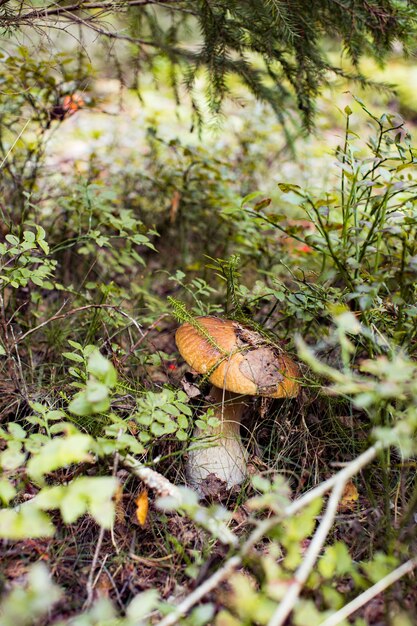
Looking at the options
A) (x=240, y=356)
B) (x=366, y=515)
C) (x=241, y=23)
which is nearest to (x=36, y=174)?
(x=241, y=23)

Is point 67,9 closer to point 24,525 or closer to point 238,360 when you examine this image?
point 238,360

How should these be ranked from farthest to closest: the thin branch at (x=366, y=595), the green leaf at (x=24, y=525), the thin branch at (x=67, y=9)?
1. the thin branch at (x=67, y=9)
2. the thin branch at (x=366, y=595)
3. the green leaf at (x=24, y=525)

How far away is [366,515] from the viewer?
1654 millimetres

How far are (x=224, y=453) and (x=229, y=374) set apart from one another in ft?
1.40

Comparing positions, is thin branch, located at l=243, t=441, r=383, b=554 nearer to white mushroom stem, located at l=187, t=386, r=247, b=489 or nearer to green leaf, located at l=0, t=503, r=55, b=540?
green leaf, located at l=0, t=503, r=55, b=540

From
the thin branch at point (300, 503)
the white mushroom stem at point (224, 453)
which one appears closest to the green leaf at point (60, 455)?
the thin branch at point (300, 503)

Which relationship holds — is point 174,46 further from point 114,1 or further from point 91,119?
point 91,119

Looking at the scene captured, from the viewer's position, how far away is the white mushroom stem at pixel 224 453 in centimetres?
189

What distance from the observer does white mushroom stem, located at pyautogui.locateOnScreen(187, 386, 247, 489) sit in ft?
6.20

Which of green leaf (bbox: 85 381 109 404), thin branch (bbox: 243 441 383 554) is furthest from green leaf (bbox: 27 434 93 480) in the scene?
thin branch (bbox: 243 441 383 554)

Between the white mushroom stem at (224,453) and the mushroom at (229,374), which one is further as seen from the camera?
the white mushroom stem at (224,453)

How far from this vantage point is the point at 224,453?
6.38 feet

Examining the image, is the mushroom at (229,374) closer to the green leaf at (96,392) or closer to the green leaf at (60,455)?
the green leaf at (96,392)

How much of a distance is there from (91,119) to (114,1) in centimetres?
592
